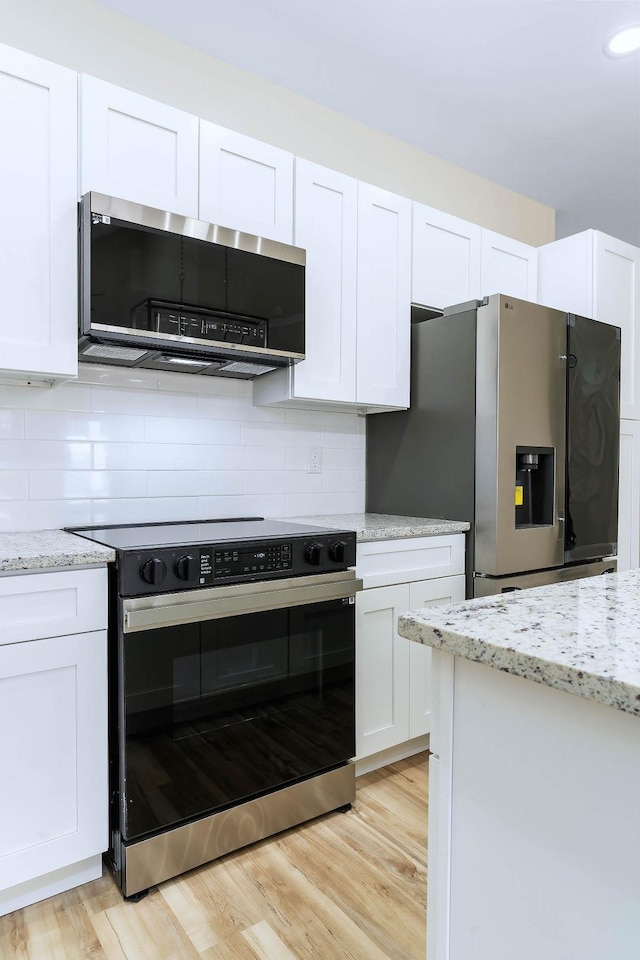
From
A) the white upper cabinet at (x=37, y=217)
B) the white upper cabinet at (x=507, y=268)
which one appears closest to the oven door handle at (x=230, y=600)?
the white upper cabinet at (x=37, y=217)

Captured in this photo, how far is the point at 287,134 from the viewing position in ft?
9.50

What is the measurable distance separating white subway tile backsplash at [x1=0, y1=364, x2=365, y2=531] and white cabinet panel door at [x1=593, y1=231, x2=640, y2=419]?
1502 mm

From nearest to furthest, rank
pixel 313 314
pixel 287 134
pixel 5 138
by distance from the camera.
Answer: pixel 5 138
pixel 313 314
pixel 287 134

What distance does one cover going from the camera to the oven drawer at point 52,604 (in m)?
1.50

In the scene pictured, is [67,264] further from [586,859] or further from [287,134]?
[586,859]

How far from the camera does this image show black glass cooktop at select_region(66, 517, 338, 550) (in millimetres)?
1735

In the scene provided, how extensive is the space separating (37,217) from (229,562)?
1.16 metres

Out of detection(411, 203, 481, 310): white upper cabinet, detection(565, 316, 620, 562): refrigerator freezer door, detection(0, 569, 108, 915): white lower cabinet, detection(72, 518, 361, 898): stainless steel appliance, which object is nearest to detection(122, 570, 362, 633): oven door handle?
detection(72, 518, 361, 898): stainless steel appliance

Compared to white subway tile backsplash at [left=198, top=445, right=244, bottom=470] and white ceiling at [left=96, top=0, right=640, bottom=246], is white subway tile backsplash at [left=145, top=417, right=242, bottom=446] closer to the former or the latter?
white subway tile backsplash at [left=198, top=445, right=244, bottom=470]

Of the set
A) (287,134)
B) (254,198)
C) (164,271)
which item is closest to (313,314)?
(254,198)

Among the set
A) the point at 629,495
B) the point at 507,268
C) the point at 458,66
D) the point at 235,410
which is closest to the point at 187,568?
the point at 235,410

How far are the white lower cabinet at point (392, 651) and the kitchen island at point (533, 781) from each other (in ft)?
4.32

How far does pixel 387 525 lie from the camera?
7.72 ft

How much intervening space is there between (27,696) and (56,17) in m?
2.38
